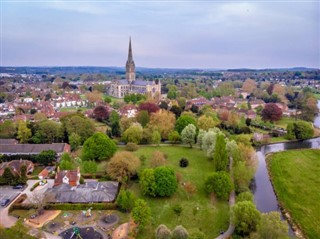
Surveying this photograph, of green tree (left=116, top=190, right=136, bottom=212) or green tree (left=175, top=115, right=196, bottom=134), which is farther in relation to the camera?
green tree (left=175, top=115, right=196, bottom=134)

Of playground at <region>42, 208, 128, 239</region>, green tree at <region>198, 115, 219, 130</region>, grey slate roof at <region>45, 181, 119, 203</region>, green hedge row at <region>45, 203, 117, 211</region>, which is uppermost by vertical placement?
green tree at <region>198, 115, 219, 130</region>

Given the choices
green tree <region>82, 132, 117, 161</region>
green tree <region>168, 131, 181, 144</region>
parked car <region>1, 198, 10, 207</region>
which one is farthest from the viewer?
green tree <region>168, 131, 181, 144</region>

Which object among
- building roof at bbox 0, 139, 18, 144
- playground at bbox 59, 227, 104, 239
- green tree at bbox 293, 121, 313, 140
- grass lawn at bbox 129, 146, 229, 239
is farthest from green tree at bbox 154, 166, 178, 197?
green tree at bbox 293, 121, 313, 140

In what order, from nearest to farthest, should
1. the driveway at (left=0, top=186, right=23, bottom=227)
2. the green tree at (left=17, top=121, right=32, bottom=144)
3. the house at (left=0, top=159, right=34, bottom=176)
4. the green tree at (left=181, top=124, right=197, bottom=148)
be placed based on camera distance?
1. the driveway at (left=0, top=186, right=23, bottom=227)
2. the house at (left=0, top=159, right=34, bottom=176)
3. the green tree at (left=181, top=124, right=197, bottom=148)
4. the green tree at (left=17, top=121, right=32, bottom=144)

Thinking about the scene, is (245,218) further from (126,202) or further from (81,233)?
(81,233)

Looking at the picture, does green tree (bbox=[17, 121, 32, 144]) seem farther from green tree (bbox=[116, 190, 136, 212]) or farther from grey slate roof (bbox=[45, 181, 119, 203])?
green tree (bbox=[116, 190, 136, 212])

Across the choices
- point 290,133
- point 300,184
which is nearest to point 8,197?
point 300,184
